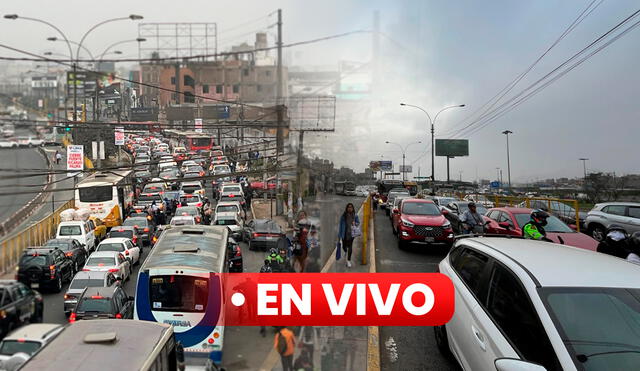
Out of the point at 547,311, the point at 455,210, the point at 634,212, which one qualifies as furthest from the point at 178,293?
the point at 455,210

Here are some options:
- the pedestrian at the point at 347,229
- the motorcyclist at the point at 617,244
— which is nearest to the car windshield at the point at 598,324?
the motorcyclist at the point at 617,244

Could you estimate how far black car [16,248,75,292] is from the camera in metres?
4.86

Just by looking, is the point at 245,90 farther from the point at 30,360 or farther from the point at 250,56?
the point at 30,360

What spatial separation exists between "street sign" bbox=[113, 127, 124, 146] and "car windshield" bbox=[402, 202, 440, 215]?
7182 mm

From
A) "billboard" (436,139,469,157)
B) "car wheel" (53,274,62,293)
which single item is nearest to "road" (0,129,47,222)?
"car wheel" (53,274,62,293)

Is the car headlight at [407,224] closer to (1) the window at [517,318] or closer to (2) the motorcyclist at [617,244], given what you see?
(2) the motorcyclist at [617,244]

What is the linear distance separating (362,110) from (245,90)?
4397mm

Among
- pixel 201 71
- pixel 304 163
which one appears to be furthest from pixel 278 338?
pixel 201 71

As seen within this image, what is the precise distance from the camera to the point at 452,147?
4072 centimetres

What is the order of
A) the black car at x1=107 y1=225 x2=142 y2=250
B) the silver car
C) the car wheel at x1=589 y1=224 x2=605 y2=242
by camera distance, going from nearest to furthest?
the silver car
the car wheel at x1=589 y1=224 x2=605 y2=242
the black car at x1=107 y1=225 x2=142 y2=250

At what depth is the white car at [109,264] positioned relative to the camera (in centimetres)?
935

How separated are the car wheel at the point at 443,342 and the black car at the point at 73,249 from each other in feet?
21.7

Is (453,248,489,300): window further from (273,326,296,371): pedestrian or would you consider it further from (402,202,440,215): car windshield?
(402,202,440,215): car windshield

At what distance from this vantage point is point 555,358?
2.39 metres
